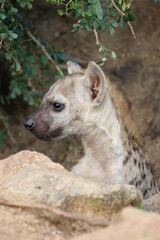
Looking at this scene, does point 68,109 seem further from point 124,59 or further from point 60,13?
point 124,59

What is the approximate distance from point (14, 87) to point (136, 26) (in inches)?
114

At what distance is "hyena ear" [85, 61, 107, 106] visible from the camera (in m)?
3.66

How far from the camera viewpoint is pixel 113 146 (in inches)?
150

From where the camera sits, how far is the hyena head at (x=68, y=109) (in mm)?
3771

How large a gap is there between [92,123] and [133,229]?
2000 millimetres

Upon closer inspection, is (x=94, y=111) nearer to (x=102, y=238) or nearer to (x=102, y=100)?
(x=102, y=100)

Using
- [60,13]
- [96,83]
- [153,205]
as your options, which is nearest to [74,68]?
[96,83]

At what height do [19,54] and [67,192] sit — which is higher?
[19,54]

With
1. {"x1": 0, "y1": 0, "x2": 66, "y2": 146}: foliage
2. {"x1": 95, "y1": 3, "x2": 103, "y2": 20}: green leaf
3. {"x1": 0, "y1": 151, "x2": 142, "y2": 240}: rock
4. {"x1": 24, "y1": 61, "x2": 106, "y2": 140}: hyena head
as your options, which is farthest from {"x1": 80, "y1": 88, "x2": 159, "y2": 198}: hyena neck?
{"x1": 0, "y1": 151, "x2": 142, "y2": 240}: rock

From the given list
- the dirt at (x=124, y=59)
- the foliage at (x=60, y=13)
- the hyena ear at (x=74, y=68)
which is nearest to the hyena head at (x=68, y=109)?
the foliage at (x=60, y=13)

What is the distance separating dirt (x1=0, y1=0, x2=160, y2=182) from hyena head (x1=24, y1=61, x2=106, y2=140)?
2793 millimetres

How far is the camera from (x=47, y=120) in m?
3.78

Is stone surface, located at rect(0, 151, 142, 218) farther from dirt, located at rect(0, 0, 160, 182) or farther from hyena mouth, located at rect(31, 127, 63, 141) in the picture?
dirt, located at rect(0, 0, 160, 182)

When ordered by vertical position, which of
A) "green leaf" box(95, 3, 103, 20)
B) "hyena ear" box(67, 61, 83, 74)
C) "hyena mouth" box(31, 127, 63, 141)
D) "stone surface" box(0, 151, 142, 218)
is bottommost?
"hyena mouth" box(31, 127, 63, 141)
